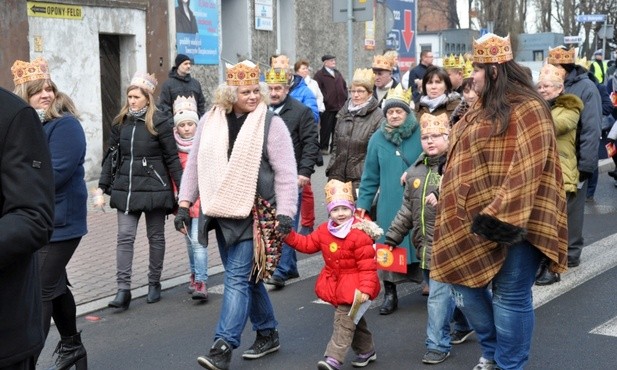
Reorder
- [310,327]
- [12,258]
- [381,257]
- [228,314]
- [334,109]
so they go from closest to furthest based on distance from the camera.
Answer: [12,258], [228,314], [381,257], [310,327], [334,109]

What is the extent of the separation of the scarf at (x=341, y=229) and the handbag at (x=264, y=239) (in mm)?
307

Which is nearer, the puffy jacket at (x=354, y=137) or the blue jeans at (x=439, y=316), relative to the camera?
the blue jeans at (x=439, y=316)

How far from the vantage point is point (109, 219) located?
11.8 m

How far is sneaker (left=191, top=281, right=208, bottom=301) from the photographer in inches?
307

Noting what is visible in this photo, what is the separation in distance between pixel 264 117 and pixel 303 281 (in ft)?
9.25

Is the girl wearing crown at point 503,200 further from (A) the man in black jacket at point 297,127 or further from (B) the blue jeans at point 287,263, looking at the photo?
(B) the blue jeans at point 287,263

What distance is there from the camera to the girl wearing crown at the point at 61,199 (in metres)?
5.45

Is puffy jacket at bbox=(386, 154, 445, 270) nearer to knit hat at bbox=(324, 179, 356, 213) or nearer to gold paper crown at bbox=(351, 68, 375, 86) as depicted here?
knit hat at bbox=(324, 179, 356, 213)

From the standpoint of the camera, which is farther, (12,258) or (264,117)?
(264,117)

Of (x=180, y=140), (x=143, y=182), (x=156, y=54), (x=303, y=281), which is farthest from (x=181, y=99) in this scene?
(x=156, y=54)

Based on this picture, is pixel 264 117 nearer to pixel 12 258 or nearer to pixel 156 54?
pixel 12 258

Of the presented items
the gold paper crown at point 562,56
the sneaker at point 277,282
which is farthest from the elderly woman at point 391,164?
the gold paper crown at point 562,56

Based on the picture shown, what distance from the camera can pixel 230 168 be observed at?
5.80 m

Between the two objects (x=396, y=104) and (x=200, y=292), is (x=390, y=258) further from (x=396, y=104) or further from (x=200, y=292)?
(x=200, y=292)
